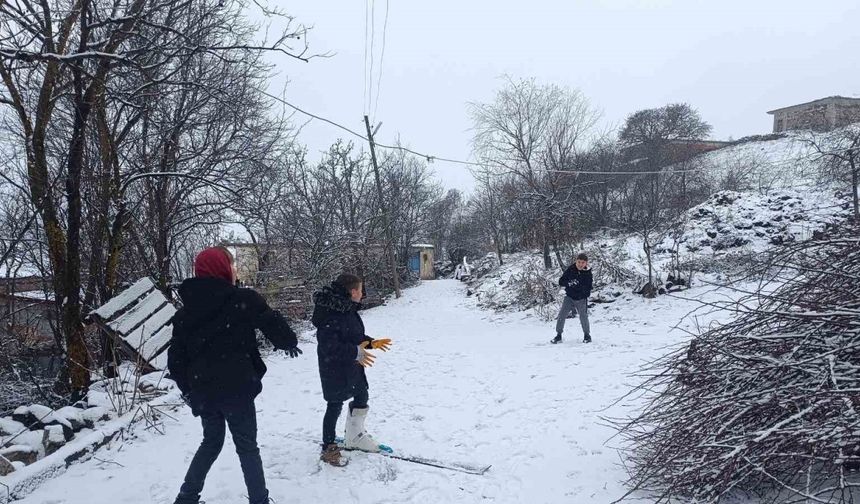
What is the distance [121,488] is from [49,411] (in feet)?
5.67

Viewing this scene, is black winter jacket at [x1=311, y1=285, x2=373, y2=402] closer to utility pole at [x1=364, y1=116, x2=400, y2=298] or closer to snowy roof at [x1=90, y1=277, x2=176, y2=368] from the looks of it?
snowy roof at [x1=90, y1=277, x2=176, y2=368]

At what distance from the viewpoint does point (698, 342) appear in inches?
137

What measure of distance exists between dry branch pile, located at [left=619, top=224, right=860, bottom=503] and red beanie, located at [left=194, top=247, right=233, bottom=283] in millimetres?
2798

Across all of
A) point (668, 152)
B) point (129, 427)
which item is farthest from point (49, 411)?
point (668, 152)

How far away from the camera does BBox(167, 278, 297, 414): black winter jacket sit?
3082mm

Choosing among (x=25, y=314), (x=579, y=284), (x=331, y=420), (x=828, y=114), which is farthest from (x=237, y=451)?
(x=828, y=114)

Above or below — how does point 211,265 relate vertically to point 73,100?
below

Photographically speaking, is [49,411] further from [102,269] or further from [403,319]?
[403,319]

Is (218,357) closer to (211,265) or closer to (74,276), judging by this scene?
(211,265)

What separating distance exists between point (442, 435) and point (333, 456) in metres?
1.29

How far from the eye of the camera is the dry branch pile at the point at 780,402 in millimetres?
2344

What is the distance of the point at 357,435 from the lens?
4.30 m

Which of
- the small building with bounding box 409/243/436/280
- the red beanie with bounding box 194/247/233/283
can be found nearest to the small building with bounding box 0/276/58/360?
the red beanie with bounding box 194/247/233/283

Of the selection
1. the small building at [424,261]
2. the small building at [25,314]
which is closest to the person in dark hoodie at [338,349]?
the small building at [25,314]
